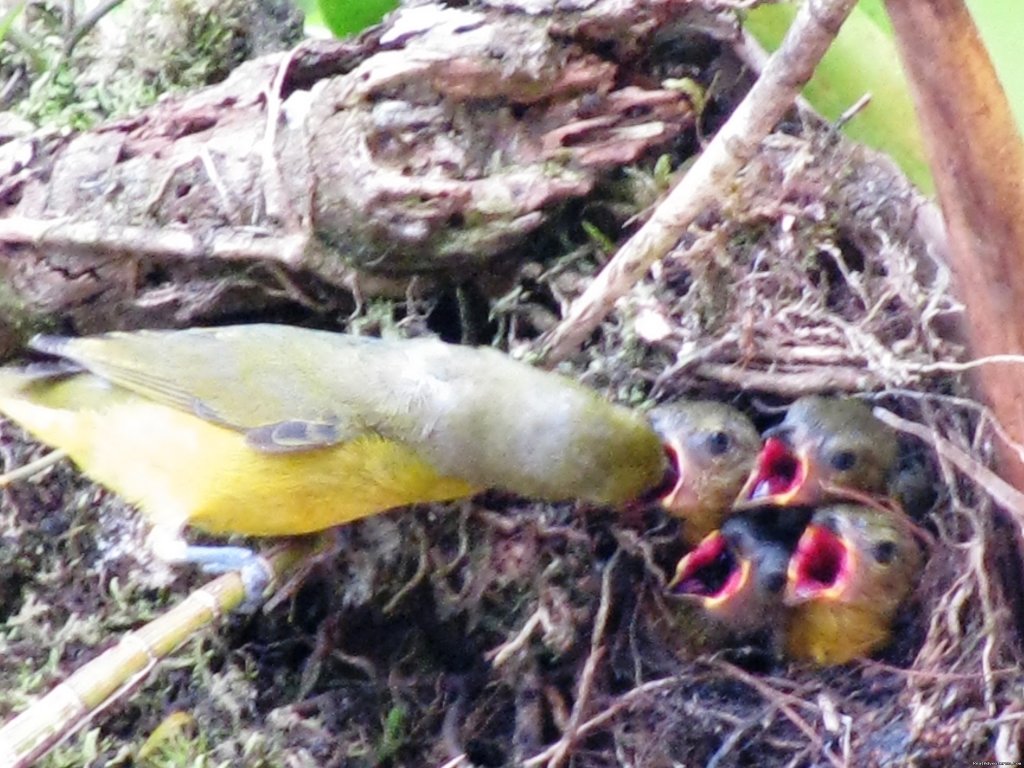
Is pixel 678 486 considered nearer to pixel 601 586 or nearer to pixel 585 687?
pixel 601 586

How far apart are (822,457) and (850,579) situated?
0.59 feet

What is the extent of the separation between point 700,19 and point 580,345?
58 centimetres

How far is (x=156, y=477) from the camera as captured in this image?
6.11 feet

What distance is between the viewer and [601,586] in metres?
1.80

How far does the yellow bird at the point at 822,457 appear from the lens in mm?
1761

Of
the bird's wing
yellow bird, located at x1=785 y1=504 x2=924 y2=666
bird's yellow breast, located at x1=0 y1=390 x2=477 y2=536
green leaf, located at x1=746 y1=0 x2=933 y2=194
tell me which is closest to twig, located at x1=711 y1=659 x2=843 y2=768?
yellow bird, located at x1=785 y1=504 x2=924 y2=666

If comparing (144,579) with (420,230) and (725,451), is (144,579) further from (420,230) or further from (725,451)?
(725,451)

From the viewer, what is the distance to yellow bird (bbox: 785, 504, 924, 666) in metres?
1.72

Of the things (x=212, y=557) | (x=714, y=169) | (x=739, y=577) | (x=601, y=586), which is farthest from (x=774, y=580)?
(x=212, y=557)

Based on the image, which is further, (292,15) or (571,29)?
(292,15)

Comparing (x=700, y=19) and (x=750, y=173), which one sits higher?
(x=700, y=19)

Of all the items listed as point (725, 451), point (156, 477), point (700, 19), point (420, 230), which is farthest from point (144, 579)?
point (700, 19)

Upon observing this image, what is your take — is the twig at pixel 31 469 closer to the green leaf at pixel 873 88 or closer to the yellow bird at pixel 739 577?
the yellow bird at pixel 739 577

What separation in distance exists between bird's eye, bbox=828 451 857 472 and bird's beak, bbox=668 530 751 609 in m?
0.19
